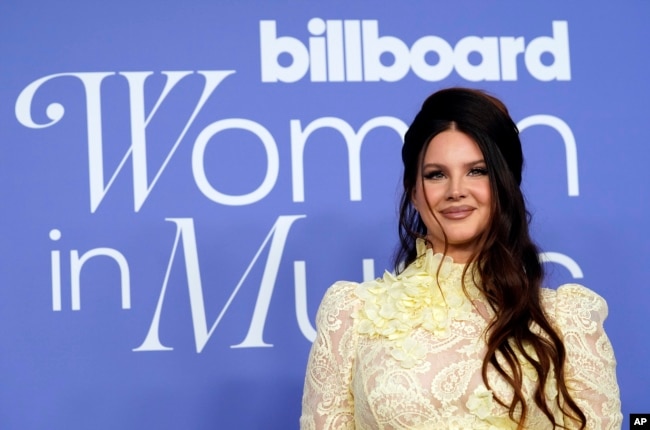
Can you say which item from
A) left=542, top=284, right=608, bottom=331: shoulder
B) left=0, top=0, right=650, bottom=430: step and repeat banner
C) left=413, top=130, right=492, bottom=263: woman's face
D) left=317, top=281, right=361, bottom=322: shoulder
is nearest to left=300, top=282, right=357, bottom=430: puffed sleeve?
left=317, top=281, right=361, bottom=322: shoulder

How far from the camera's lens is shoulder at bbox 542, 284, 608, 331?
1.60 m

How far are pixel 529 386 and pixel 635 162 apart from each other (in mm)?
796

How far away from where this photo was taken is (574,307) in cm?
161

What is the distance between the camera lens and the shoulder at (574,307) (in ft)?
5.25

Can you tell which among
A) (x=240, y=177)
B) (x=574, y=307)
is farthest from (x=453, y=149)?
(x=240, y=177)

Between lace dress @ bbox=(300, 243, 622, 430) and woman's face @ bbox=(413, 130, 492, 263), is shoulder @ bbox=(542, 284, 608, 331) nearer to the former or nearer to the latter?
lace dress @ bbox=(300, 243, 622, 430)

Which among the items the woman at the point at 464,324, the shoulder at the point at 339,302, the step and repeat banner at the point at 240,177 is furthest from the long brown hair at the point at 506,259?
the step and repeat banner at the point at 240,177

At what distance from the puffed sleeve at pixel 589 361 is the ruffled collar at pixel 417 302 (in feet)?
0.48

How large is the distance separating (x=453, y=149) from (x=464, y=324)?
0.89 ft

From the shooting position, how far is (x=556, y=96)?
2.19 metres

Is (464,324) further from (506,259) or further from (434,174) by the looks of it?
(434,174)

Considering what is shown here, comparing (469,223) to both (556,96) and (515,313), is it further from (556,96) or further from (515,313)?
(556,96)

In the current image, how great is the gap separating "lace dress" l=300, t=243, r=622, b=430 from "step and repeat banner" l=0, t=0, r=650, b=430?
0.41 meters

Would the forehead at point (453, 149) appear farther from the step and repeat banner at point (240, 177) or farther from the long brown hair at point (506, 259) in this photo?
the step and repeat banner at point (240, 177)
